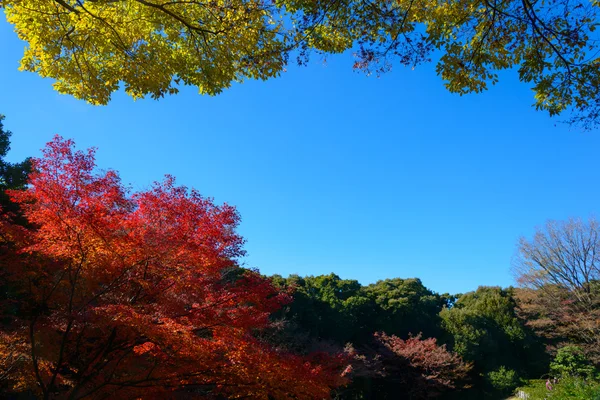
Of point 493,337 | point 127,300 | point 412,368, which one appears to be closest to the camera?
point 127,300

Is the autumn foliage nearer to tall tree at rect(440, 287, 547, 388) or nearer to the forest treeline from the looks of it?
the forest treeline

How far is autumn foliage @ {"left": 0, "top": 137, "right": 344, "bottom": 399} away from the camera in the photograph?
225 inches

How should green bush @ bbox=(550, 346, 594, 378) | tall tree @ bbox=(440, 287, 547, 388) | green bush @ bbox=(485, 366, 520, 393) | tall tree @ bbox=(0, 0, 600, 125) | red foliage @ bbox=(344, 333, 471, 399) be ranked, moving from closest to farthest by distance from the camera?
tall tree @ bbox=(0, 0, 600, 125) → green bush @ bbox=(550, 346, 594, 378) → red foliage @ bbox=(344, 333, 471, 399) → green bush @ bbox=(485, 366, 520, 393) → tall tree @ bbox=(440, 287, 547, 388)

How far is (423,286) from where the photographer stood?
3016 cm

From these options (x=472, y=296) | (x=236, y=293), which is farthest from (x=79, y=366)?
(x=472, y=296)

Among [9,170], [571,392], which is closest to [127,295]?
[9,170]

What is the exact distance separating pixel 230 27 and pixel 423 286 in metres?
30.5

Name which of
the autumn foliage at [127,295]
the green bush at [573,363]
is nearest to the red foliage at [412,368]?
the green bush at [573,363]

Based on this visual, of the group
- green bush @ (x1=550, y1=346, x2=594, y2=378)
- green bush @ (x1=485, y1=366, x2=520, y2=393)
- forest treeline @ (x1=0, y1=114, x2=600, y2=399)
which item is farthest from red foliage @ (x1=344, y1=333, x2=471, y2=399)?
forest treeline @ (x1=0, y1=114, x2=600, y2=399)

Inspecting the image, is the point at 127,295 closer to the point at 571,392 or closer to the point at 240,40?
the point at 240,40

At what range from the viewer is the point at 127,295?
269 inches

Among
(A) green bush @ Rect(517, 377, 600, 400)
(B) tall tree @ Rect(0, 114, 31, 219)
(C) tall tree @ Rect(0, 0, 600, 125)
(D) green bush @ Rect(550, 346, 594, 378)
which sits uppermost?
(B) tall tree @ Rect(0, 114, 31, 219)

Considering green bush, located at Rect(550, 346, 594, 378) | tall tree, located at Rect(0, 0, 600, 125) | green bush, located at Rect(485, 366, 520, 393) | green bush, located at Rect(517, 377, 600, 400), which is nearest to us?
tall tree, located at Rect(0, 0, 600, 125)

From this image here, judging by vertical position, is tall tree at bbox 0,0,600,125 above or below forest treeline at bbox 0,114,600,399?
above
